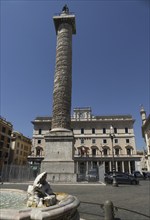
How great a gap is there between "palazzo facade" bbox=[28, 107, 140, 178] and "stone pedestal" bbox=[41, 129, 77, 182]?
23.1 meters

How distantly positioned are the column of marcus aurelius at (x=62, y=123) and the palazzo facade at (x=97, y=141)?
23.0 meters

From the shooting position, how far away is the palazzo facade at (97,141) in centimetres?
4050

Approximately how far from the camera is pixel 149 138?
40.4 m

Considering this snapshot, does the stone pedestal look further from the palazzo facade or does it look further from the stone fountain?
the palazzo facade

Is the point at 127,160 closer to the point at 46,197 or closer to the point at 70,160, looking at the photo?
the point at 70,160

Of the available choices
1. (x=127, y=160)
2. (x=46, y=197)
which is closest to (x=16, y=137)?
(x=127, y=160)

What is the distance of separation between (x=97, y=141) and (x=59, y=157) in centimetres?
2776

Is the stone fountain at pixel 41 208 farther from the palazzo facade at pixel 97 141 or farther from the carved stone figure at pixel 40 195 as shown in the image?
the palazzo facade at pixel 97 141

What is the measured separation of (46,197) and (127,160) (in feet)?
132

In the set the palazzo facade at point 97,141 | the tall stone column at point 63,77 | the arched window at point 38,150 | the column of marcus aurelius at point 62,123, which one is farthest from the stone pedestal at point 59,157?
the arched window at point 38,150

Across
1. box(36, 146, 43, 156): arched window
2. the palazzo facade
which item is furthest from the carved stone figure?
box(36, 146, 43, 156): arched window

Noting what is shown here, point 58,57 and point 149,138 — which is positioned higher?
point 58,57

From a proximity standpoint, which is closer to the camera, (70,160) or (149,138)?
(70,160)

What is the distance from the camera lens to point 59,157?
16438 millimetres
